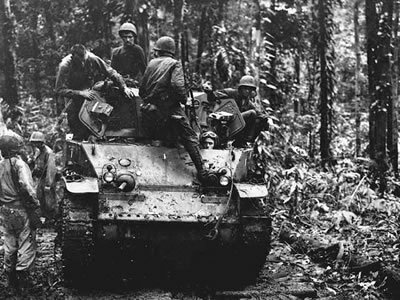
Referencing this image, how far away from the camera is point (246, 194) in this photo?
7.04 metres

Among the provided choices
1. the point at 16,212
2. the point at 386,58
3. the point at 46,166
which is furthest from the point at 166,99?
the point at 386,58

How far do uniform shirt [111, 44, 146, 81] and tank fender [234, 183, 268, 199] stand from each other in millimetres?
3779

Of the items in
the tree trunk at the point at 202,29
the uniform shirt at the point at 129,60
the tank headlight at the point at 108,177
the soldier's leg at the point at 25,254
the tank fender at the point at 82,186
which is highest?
the tree trunk at the point at 202,29

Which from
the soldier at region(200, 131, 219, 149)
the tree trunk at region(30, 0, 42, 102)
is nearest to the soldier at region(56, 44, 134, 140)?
the soldier at region(200, 131, 219, 149)

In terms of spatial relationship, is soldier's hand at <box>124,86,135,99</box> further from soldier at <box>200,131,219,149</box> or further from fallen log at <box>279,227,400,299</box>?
fallen log at <box>279,227,400,299</box>

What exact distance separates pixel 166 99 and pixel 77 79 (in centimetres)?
195

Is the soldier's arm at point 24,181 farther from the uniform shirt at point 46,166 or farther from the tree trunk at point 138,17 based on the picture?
the tree trunk at point 138,17

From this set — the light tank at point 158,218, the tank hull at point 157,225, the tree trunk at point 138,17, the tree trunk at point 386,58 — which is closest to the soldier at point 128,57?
the light tank at point 158,218

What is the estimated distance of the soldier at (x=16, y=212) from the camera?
6852mm

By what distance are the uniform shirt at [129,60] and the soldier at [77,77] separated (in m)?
1.46

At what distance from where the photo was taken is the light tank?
670 centimetres

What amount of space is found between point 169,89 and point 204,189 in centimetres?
137

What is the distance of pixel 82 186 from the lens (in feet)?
22.0

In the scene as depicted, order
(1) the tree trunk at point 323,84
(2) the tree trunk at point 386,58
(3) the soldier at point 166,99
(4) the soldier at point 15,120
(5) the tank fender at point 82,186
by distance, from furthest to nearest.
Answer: (1) the tree trunk at point 323,84, (4) the soldier at point 15,120, (2) the tree trunk at point 386,58, (3) the soldier at point 166,99, (5) the tank fender at point 82,186
